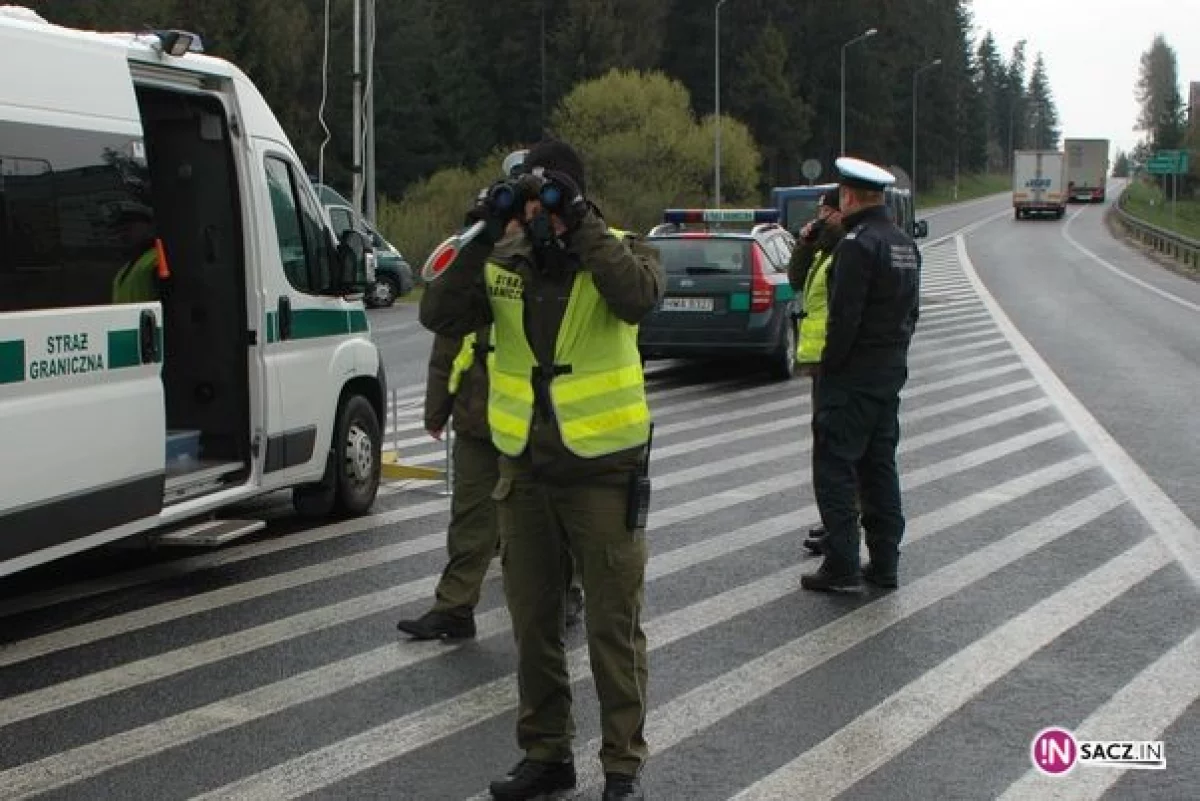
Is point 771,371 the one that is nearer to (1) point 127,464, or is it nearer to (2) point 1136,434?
(2) point 1136,434

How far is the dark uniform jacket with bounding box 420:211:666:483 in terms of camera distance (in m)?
4.11

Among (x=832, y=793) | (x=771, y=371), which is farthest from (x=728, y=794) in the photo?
(x=771, y=371)

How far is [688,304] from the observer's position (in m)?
15.3

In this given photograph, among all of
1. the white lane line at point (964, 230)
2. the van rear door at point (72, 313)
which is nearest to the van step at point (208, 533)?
the van rear door at point (72, 313)

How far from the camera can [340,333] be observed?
27.0 ft

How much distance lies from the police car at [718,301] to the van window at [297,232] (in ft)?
23.8

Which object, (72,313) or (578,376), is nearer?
(578,376)

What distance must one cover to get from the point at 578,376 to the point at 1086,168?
89.3m

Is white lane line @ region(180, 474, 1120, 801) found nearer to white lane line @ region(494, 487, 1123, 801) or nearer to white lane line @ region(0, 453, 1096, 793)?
white lane line @ region(494, 487, 1123, 801)

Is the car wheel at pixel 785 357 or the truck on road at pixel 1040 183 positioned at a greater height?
the truck on road at pixel 1040 183

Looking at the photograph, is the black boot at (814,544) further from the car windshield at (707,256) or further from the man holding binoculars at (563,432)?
the car windshield at (707,256)

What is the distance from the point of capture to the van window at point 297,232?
7.70 m

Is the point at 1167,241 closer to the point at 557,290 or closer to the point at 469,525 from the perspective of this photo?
the point at 469,525

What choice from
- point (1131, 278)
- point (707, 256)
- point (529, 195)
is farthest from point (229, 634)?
point (1131, 278)
